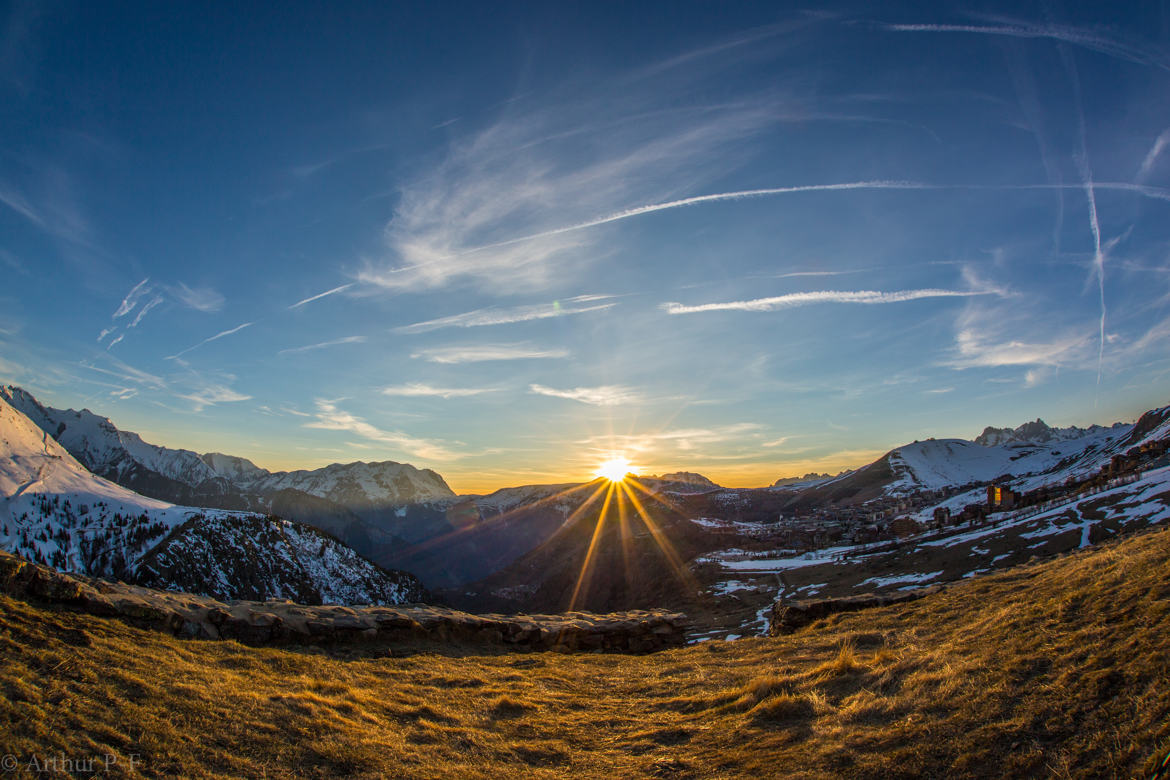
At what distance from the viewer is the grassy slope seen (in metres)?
6.50

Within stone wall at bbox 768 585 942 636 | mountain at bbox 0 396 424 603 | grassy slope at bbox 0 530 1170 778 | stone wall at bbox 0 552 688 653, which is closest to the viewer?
grassy slope at bbox 0 530 1170 778

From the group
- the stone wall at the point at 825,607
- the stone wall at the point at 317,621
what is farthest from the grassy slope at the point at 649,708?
the stone wall at the point at 825,607

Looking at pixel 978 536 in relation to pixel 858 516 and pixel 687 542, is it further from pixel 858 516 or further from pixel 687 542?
pixel 858 516

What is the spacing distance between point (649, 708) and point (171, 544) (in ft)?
592

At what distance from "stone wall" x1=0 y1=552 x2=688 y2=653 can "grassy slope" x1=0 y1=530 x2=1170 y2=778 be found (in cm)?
104

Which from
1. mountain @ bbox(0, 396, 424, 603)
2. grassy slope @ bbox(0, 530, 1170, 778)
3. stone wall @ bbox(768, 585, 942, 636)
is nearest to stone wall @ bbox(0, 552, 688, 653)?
grassy slope @ bbox(0, 530, 1170, 778)

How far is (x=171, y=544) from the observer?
14188 centimetres

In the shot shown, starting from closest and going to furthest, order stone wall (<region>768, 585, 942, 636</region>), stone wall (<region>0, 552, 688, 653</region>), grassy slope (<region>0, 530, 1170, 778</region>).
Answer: grassy slope (<region>0, 530, 1170, 778</region>), stone wall (<region>0, 552, 688, 653</region>), stone wall (<region>768, 585, 942, 636</region>)

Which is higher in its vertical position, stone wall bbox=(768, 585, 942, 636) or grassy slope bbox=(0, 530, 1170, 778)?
grassy slope bbox=(0, 530, 1170, 778)

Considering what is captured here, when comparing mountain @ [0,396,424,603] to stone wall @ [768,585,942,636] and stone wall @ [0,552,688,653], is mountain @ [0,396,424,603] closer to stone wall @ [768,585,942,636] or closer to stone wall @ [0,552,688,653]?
stone wall @ [0,552,688,653]

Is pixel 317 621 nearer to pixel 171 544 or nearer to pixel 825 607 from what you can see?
pixel 825 607

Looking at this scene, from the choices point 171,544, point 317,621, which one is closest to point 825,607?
point 317,621

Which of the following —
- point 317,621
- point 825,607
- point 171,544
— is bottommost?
point 171,544

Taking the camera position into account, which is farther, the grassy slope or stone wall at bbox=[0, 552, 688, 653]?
stone wall at bbox=[0, 552, 688, 653]
